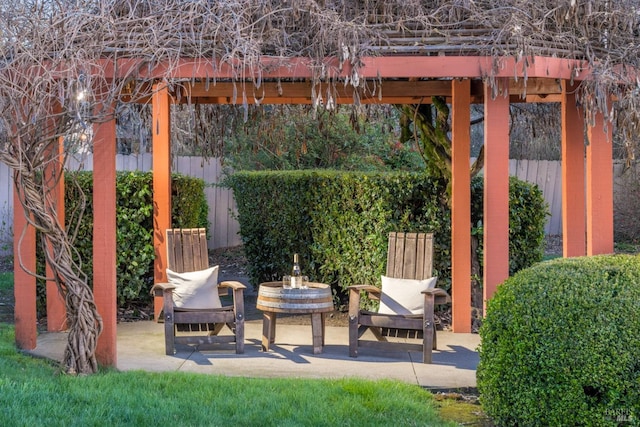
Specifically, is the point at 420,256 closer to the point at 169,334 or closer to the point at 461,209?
the point at 461,209

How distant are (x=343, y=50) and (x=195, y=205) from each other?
4.70 metres

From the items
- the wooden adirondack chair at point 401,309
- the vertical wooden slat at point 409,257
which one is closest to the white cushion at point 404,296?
the wooden adirondack chair at point 401,309

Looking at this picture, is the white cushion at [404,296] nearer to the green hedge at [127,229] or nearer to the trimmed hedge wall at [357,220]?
the trimmed hedge wall at [357,220]

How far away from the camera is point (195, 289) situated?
Answer: 7.29 m

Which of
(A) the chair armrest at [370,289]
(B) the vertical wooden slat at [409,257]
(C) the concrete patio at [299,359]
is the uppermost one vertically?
(B) the vertical wooden slat at [409,257]

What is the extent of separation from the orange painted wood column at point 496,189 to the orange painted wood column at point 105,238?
121 inches

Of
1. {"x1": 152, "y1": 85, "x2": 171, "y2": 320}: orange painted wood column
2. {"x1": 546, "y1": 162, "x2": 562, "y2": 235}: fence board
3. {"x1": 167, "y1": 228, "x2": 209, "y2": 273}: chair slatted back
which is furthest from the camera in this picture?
{"x1": 546, "y1": 162, "x2": 562, "y2": 235}: fence board

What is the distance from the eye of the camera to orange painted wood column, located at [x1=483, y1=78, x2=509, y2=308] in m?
6.20

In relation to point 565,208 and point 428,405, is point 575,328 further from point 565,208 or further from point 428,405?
point 565,208

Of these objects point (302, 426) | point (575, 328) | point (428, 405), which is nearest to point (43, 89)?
point (302, 426)

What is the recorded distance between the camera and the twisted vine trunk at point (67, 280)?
554 centimetres

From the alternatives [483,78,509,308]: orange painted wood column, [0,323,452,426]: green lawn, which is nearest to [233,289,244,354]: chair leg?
[0,323,452,426]: green lawn

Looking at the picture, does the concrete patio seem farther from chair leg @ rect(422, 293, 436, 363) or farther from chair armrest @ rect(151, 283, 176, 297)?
chair armrest @ rect(151, 283, 176, 297)

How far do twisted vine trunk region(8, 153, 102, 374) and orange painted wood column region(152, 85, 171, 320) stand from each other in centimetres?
285
